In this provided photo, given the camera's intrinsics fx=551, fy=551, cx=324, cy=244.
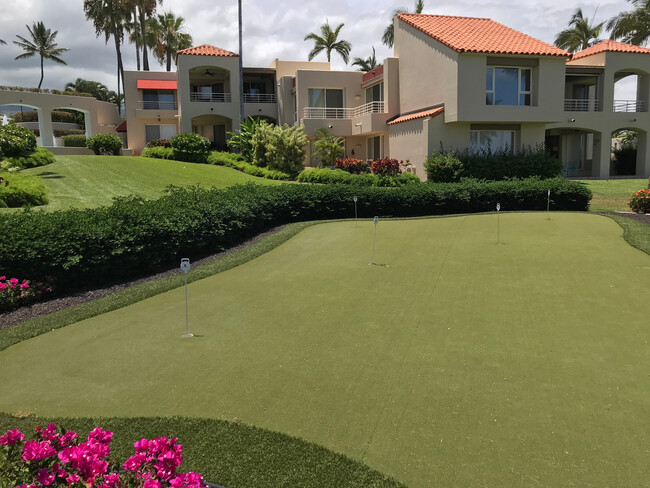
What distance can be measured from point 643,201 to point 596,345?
13.3 metres

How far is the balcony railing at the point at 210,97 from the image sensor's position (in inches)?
1557

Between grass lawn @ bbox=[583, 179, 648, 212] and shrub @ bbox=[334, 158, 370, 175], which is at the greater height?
shrub @ bbox=[334, 158, 370, 175]

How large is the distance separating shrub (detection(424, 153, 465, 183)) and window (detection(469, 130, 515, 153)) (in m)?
2.32

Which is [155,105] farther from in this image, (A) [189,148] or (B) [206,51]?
(A) [189,148]

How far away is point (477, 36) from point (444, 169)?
760cm

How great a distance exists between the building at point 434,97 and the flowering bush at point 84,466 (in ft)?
80.6

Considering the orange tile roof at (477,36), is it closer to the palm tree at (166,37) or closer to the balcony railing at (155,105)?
the balcony railing at (155,105)

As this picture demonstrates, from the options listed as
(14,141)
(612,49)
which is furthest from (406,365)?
(612,49)

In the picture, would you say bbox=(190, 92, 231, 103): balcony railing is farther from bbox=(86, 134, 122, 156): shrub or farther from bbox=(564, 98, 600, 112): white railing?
bbox=(564, 98, 600, 112): white railing

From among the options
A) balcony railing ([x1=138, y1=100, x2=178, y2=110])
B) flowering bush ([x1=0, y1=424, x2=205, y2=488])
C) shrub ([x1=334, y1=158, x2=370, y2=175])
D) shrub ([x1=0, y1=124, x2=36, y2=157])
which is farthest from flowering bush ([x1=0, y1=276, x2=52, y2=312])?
balcony railing ([x1=138, y1=100, x2=178, y2=110])

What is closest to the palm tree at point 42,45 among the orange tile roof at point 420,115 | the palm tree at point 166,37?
the palm tree at point 166,37

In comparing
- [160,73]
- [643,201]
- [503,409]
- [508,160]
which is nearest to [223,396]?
[503,409]

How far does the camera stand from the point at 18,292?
29.9 feet

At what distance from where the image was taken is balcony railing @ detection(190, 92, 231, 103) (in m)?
39.6
